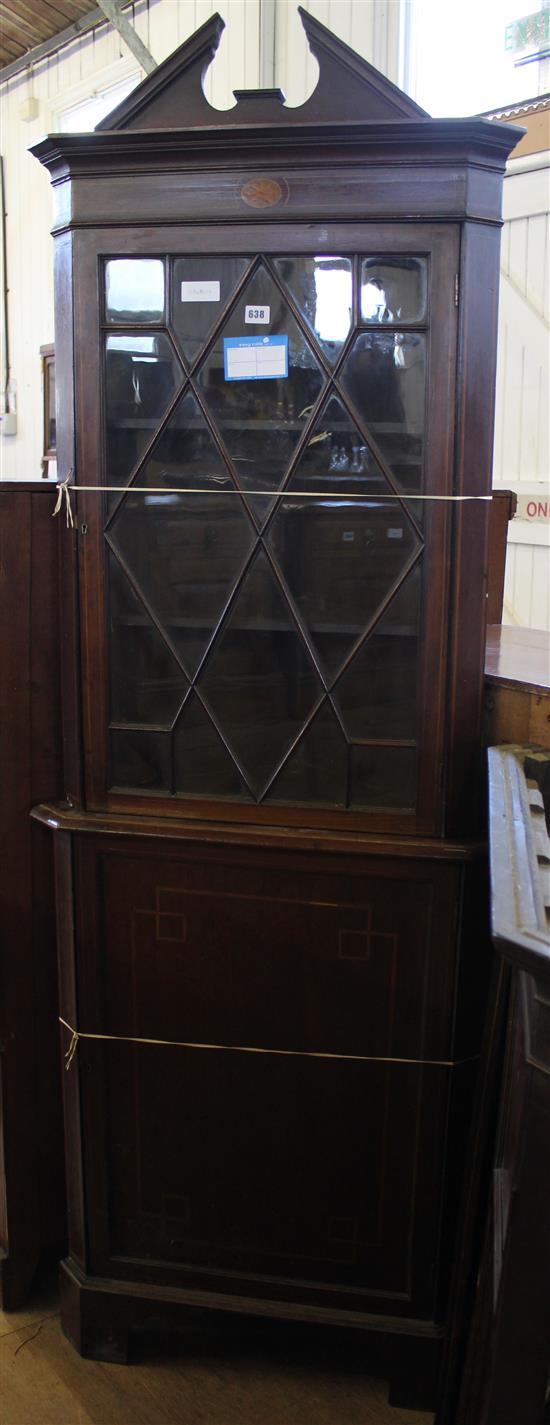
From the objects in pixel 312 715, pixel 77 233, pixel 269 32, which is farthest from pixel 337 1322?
pixel 269 32

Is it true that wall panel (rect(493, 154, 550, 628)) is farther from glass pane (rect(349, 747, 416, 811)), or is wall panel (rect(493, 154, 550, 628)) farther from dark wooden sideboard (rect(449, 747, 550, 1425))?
dark wooden sideboard (rect(449, 747, 550, 1425))

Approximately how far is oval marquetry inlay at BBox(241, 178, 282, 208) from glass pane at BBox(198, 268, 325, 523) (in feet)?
0.30

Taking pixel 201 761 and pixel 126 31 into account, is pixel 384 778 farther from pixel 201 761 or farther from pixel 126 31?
pixel 126 31

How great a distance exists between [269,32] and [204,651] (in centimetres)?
330

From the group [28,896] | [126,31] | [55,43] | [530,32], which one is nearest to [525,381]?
[530,32]

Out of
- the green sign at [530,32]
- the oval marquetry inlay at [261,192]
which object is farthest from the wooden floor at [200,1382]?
the green sign at [530,32]

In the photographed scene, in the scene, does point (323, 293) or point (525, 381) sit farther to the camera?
point (525, 381)

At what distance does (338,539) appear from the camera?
1.65 meters

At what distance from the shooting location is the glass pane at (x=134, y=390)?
64.9 inches

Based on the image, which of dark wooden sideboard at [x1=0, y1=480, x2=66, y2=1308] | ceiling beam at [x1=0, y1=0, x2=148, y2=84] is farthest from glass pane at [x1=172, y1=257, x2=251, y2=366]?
ceiling beam at [x1=0, y1=0, x2=148, y2=84]

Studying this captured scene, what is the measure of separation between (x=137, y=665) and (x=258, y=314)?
22.0 inches

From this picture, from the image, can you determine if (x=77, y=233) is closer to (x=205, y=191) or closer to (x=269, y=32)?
(x=205, y=191)

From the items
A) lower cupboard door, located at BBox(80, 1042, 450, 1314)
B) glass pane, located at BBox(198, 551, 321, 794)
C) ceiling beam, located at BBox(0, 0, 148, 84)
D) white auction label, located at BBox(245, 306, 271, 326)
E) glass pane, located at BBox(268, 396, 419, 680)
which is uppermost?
ceiling beam, located at BBox(0, 0, 148, 84)

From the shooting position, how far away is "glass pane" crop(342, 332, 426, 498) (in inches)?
61.8
